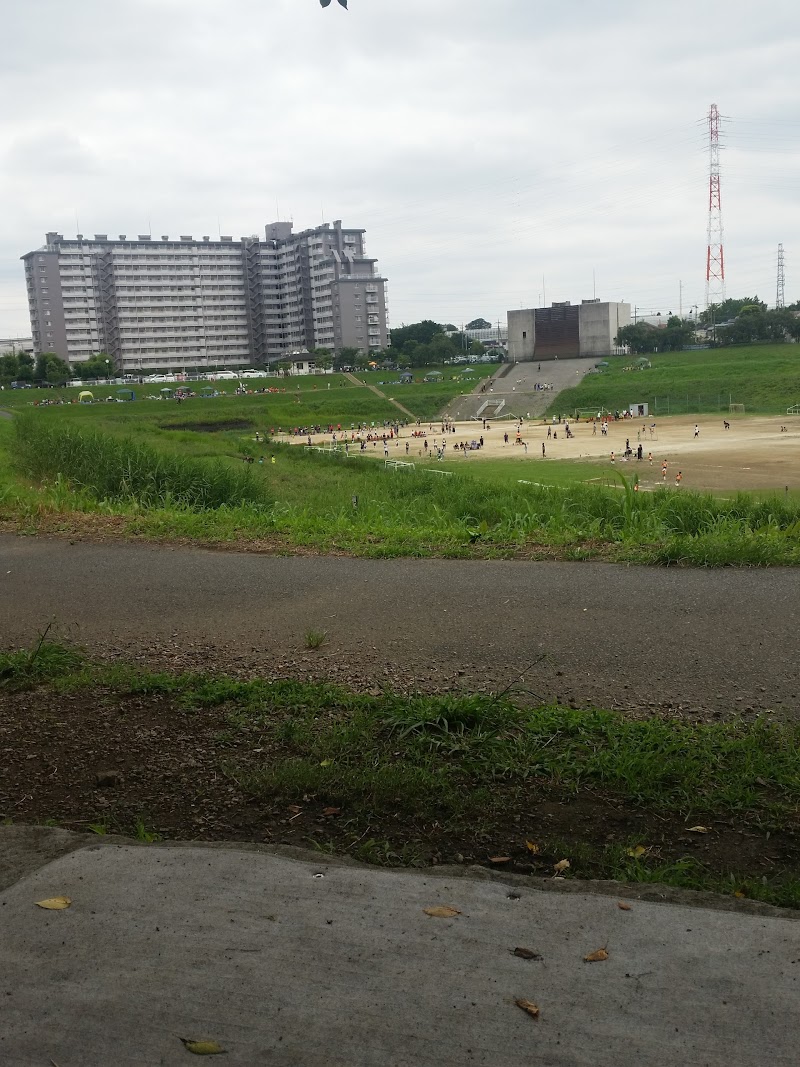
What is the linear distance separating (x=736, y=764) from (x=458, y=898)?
1.56 meters

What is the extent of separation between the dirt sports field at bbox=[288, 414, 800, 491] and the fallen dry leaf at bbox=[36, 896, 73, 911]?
95.9ft

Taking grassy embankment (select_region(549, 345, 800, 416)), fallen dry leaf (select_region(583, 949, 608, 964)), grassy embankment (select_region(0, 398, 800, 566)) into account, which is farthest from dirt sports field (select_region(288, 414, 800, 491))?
fallen dry leaf (select_region(583, 949, 608, 964))

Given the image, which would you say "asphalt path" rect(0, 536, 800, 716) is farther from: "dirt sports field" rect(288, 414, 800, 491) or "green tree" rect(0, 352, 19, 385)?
"green tree" rect(0, 352, 19, 385)

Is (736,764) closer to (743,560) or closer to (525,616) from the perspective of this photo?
(525,616)

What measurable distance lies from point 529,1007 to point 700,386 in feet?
266

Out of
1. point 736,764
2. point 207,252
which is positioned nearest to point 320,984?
point 736,764

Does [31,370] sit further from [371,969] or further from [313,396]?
[371,969]

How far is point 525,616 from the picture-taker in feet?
19.1

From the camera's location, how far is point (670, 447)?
1852 inches

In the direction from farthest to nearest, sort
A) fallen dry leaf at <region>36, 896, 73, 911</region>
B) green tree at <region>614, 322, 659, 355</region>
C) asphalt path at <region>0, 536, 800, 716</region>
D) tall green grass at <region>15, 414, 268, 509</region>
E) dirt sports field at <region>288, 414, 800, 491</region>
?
1. green tree at <region>614, 322, 659, 355</region>
2. dirt sports field at <region>288, 414, 800, 491</region>
3. tall green grass at <region>15, 414, 268, 509</region>
4. asphalt path at <region>0, 536, 800, 716</region>
5. fallen dry leaf at <region>36, 896, 73, 911</region>

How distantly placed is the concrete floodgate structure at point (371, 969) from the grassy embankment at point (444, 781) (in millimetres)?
332

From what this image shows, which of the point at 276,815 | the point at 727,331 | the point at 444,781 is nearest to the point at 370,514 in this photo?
the point at 444,781

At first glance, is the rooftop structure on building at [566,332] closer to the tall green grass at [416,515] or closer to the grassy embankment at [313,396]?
the grassy embankment at [313,396]

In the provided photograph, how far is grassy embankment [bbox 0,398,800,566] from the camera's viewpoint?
7.99 meters
